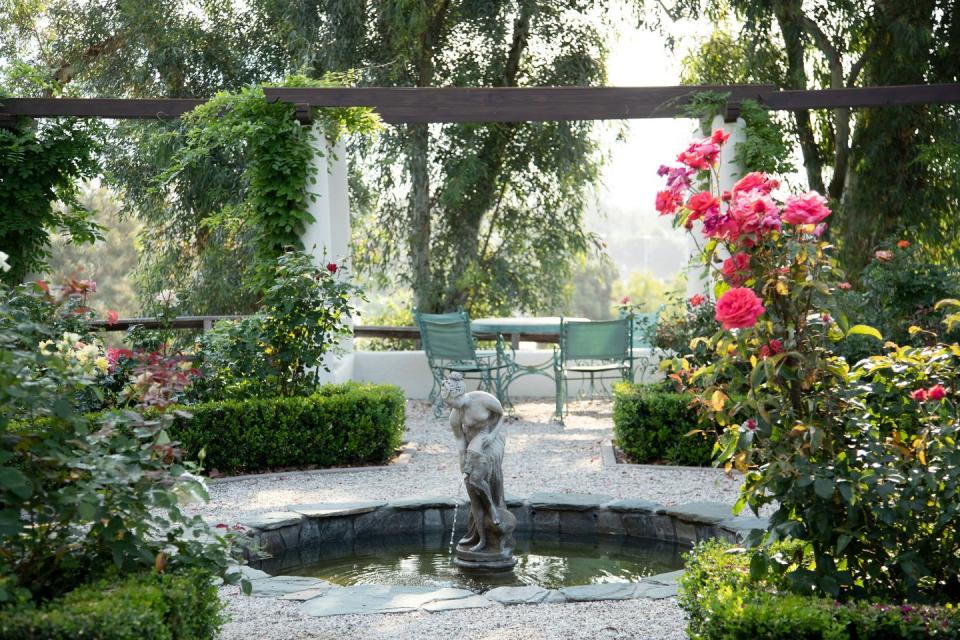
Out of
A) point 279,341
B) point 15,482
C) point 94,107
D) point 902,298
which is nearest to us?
point 15,482

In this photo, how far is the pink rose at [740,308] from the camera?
2615mm

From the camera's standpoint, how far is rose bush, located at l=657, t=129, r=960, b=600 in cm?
272

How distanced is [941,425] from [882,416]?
157 mm

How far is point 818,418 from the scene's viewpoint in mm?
2893

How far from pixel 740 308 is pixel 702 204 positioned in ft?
1.08

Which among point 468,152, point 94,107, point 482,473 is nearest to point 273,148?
point 94,107

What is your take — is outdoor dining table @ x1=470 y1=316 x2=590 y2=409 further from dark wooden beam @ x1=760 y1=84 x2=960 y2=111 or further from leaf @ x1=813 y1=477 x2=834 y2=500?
leaf @ x1=813 y1=477 x2=834 y2=500

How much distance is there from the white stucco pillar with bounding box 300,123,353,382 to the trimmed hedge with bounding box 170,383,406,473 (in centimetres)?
93

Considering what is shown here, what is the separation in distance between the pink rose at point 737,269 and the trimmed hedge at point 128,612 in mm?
1656

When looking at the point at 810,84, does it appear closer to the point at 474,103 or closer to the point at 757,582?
the point at 474,103

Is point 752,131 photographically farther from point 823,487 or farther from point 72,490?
point 72,490

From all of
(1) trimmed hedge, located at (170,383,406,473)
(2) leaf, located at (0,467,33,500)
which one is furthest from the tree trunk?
(2) leaf, located at (0,467,33,500)

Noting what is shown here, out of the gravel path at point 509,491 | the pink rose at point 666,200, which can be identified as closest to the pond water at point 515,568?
the gravel path at point 509,491

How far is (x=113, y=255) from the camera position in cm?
2555
